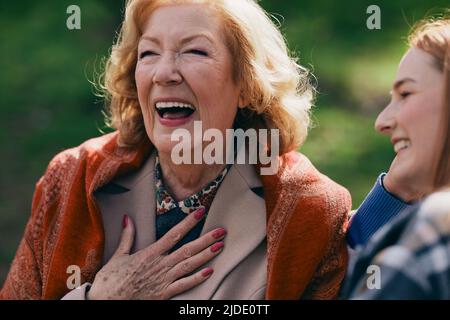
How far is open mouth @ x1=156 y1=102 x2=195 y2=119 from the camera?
7.88 feet

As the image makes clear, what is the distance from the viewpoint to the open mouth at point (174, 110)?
2.40 m

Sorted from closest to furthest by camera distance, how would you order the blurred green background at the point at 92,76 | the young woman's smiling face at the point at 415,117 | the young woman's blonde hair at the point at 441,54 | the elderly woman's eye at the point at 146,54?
the young woman's blonde hair at the point at 441,54
the young woman's smiling face at the point at 415,117
the elderly woman's eye at the point at 146,54
the blurred green background at the point at 92,76

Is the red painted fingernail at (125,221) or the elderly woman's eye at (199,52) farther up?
the elderly woman's eye at (199,52)

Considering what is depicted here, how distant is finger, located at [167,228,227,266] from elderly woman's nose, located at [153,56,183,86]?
A: 45 centimetres

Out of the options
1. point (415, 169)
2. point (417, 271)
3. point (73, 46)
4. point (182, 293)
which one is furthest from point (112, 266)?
point (73, 46)

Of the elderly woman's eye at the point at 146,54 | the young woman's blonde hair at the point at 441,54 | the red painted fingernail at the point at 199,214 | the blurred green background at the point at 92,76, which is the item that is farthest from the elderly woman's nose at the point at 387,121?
the blurred green background at the point at 92,76

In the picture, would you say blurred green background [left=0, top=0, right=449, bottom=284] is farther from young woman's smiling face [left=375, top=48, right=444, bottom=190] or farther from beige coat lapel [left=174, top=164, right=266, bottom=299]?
young woman's smiling face [left=375, top=48, right=444, bottom=190]

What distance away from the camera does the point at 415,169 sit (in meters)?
2.14

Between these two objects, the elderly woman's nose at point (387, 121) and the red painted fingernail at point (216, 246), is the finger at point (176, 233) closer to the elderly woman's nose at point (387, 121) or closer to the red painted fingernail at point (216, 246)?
the red painted fingernail at point (216, 246)

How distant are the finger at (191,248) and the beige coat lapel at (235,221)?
0.12 feet

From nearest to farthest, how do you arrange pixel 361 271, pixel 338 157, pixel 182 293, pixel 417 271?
pixel 417 271
pixel 361 271
pixel 182 293
pixel 338 157

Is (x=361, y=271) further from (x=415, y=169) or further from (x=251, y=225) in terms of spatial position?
(x=251, y=225)

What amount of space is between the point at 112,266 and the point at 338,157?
3348 mm

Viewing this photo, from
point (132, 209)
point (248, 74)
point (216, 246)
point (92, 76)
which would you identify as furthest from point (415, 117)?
point (92, 76)
